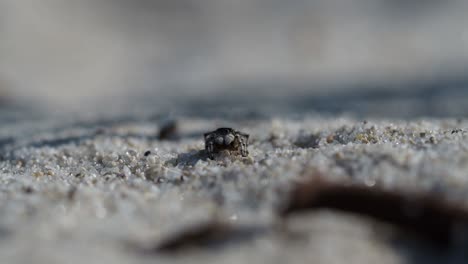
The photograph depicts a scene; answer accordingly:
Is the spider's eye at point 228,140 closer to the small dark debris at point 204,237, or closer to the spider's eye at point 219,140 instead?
the spider's eye at point 219,140

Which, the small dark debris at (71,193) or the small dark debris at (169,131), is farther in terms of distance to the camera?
the small dark debris at (169,131)

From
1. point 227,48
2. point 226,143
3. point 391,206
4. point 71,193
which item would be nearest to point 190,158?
point 226,143

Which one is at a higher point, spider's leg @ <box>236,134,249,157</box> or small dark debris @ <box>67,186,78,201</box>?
spider's leg @ <box>236,134,249,157</box>

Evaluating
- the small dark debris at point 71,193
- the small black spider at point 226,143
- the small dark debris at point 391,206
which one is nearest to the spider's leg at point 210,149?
the small black spider at point 226,143

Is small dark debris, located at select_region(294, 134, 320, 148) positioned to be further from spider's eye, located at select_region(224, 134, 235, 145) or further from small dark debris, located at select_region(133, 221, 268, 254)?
small dark debris, located at select_region(133, 221, 268, 254)

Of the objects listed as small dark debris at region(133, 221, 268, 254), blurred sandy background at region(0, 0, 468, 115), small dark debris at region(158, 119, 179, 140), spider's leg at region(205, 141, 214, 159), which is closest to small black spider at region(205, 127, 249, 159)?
spider's leg at region(205, 141, 214, 159)
